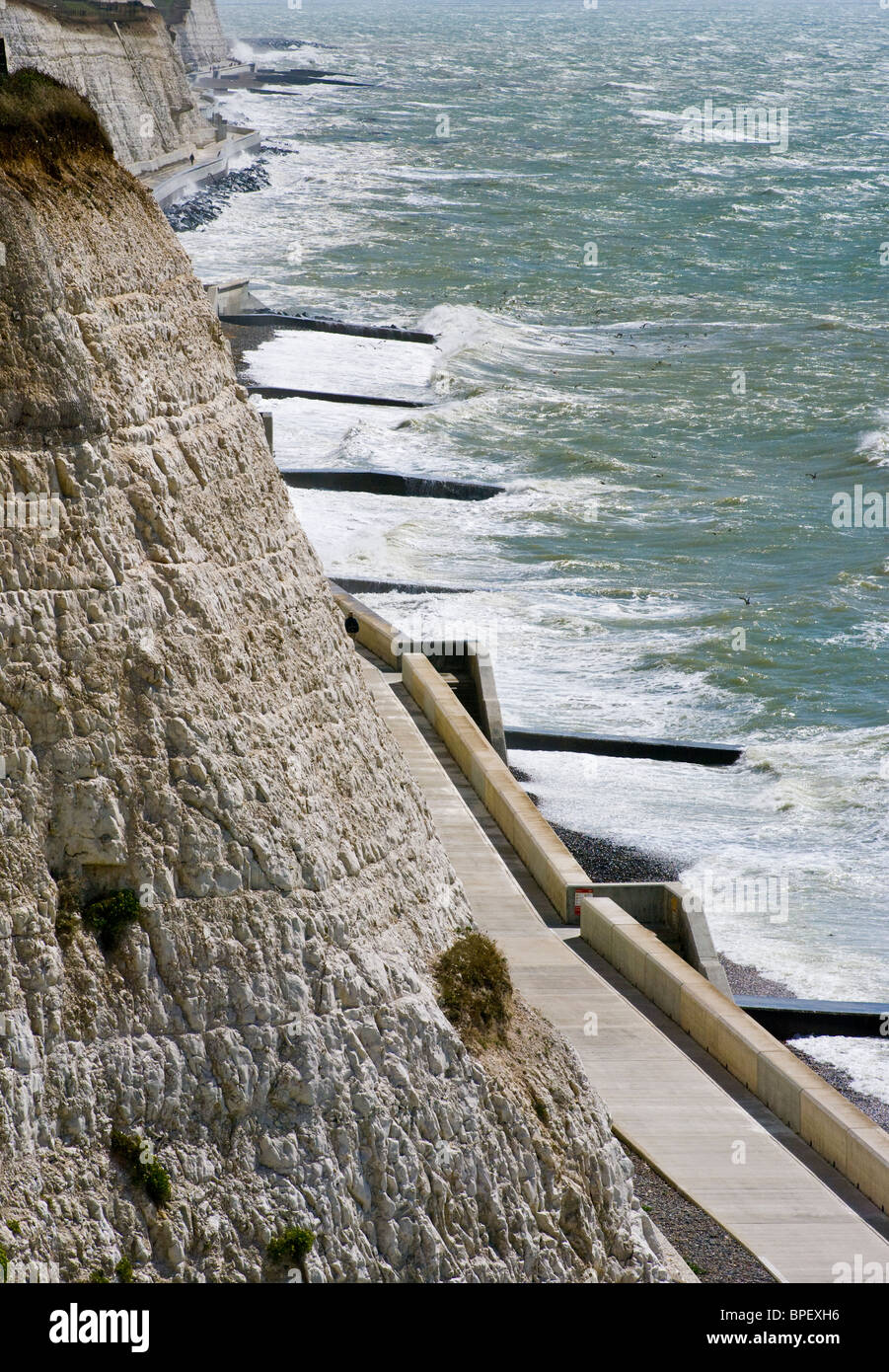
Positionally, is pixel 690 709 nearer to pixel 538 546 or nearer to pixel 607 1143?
pixel 538 546

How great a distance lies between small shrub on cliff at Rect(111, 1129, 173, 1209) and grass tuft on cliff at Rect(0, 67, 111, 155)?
6298 millimetres

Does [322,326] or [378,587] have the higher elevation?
[322,326]

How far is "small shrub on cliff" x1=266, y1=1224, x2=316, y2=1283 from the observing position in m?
9.95

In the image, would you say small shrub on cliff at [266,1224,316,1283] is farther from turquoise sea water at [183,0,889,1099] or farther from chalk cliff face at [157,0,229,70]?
chalk cliff face at [157,0,229,70]

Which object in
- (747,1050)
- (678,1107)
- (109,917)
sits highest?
(109,917)

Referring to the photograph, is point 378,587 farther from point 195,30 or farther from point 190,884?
point 195,30

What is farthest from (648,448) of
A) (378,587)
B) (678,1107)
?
(678,1107)

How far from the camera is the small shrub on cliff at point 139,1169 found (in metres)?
9.64

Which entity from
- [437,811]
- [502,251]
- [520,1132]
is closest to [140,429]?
[520,1132]

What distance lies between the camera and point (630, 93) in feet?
521

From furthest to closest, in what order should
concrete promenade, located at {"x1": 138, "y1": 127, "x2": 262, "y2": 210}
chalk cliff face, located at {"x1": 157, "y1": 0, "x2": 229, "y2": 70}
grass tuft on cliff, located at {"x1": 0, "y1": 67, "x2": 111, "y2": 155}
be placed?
chalk cliff face, located at {"x1": 157, "y1": 0, "x2": 229, "y2": 70} → concrete promenade, located at {"x1": 138, "y1": 127, "x2": 262, "y2": 210} → grass tuft on cliff, located at {"x1": 0, "y1": 67, "x2": 111, "y2": 155}

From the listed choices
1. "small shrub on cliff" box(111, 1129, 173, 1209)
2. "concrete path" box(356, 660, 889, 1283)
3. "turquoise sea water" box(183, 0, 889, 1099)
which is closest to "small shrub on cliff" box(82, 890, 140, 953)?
"small shrub on cliff" box(111, 1129, 173, 1209)

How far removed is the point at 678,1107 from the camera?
17141 mm

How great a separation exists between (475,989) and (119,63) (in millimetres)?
84174
